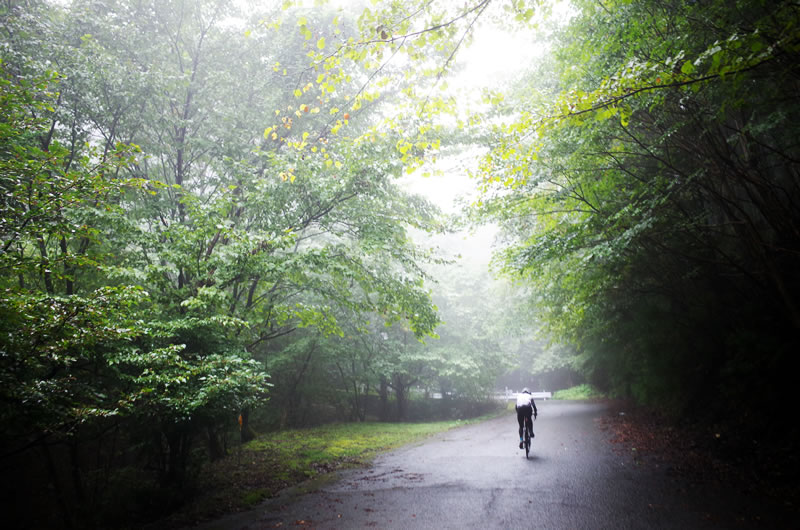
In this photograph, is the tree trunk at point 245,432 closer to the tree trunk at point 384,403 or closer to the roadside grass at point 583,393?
the tree trunk at point 384,403

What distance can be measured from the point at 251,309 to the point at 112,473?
12.4 feet

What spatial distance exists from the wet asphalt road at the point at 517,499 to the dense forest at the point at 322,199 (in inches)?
70.9

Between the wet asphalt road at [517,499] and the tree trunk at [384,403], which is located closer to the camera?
the wet asphalt road at [517,499]

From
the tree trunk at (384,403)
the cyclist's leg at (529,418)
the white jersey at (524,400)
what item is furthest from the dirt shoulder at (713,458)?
the tree trunk at (384,403)

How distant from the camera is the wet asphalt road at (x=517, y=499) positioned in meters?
4.70

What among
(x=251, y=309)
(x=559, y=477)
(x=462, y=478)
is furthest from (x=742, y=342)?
(x=251, y=309)

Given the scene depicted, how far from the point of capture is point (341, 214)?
9.32m

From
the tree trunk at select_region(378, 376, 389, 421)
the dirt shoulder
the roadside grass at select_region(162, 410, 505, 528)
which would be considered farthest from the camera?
the tree trunk at select_region(378, 376, 389, 421)

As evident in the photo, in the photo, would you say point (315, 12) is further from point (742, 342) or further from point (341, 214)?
point (742, 342)

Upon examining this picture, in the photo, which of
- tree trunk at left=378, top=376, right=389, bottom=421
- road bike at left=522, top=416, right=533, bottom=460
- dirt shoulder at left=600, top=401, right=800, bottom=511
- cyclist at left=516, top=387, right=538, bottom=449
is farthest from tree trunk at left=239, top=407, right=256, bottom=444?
dirt shoulder at left=600, top=401, right=800, bottom=511

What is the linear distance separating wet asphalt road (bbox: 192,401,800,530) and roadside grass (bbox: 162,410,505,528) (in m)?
0.62

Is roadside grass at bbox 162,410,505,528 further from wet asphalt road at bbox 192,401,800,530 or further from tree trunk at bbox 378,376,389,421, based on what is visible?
tree trunk at bbox 378,376,389,421

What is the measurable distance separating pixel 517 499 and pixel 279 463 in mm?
6083

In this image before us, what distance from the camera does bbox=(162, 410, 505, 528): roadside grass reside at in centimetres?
639
